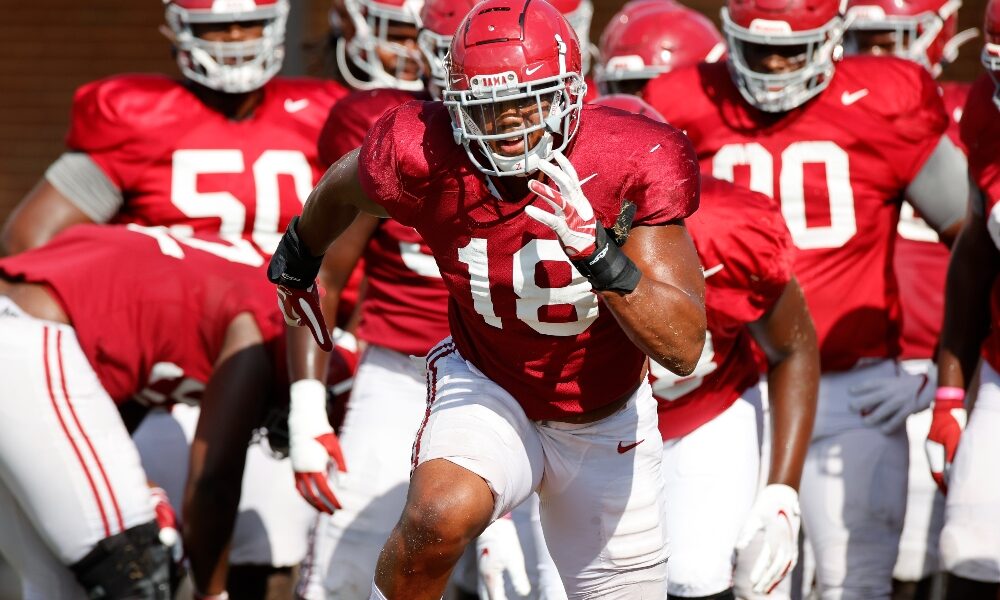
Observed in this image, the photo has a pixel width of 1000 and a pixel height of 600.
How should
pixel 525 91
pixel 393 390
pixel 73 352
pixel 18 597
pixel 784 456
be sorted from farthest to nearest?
pixel 18 597 → pixel 393 390 → pixel 73 352 → pixel 784 456 → pixel 525 91

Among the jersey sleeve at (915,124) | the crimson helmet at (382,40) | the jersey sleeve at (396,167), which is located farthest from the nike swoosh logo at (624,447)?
the crimson helmet at (382,40)

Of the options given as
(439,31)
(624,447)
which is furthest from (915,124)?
(624,447)

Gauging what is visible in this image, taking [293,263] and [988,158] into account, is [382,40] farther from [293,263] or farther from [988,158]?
[988,158]

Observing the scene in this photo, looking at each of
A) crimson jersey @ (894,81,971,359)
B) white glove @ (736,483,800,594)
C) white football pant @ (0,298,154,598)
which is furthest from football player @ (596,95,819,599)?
white football pant @ (0,298,154,598)

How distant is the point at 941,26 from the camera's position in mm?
5129

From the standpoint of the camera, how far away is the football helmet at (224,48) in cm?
455

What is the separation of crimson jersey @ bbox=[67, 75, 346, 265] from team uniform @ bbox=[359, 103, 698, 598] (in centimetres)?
154

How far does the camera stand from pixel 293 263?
10.3 feet

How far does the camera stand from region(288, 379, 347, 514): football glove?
3.56 m

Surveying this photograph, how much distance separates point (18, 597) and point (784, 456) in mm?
3125

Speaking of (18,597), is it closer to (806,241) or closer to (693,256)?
(806,241)

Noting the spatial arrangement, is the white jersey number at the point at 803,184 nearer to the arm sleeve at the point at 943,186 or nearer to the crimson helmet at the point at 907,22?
the arm sleeve at the point at 943,186

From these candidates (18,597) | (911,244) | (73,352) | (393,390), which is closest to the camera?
(73,352)

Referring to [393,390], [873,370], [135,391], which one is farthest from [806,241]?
[135,391]
